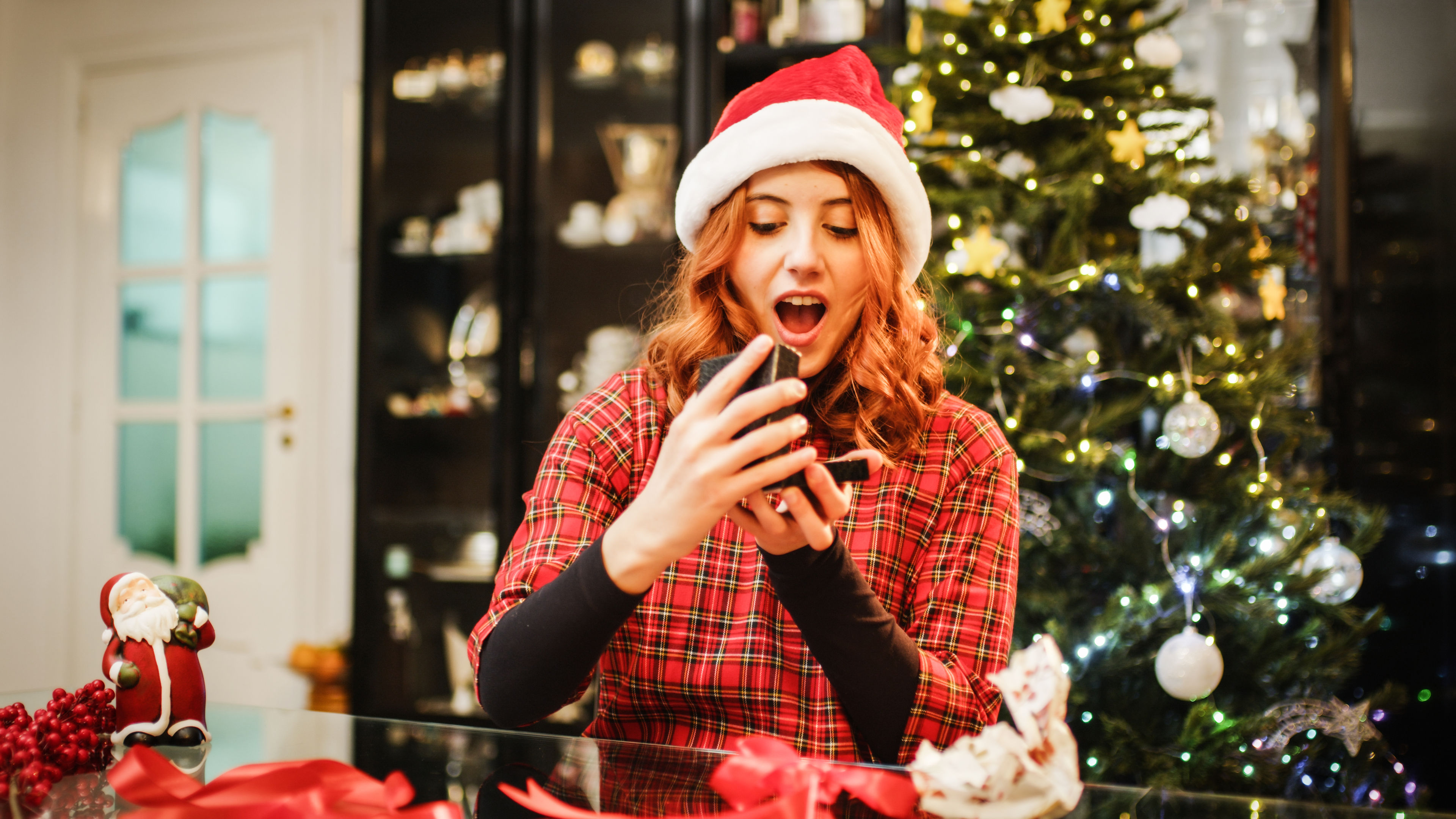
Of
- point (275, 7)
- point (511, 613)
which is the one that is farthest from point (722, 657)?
point (275, 7)

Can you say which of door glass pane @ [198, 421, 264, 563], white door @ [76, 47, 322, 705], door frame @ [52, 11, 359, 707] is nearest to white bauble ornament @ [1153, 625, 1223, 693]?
door frame @ [52, 11, 359, 707]

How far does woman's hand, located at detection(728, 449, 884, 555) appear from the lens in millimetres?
750

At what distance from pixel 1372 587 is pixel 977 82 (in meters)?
1.44

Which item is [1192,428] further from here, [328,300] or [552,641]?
[328,300]

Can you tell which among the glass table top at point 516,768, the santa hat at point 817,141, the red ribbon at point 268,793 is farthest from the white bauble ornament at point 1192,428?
the red ribbon at point 268,793

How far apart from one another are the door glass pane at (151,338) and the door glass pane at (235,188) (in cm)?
24

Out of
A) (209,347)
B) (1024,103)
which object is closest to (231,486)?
(209,347)

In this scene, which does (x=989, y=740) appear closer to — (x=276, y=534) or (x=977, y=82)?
(x=977, y=82)

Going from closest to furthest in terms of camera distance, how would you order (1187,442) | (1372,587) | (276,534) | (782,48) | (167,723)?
1. (167,723)
2. (1187,442)
3. (1372,587)
4. (782,48)
5. (276,534)

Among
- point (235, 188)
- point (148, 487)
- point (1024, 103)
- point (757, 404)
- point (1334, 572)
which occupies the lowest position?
point (148, 487)

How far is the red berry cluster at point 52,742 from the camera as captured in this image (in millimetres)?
642

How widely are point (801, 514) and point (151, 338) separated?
3.54 meters

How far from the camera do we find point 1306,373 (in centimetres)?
212

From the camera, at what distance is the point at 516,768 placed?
2.26 ft
